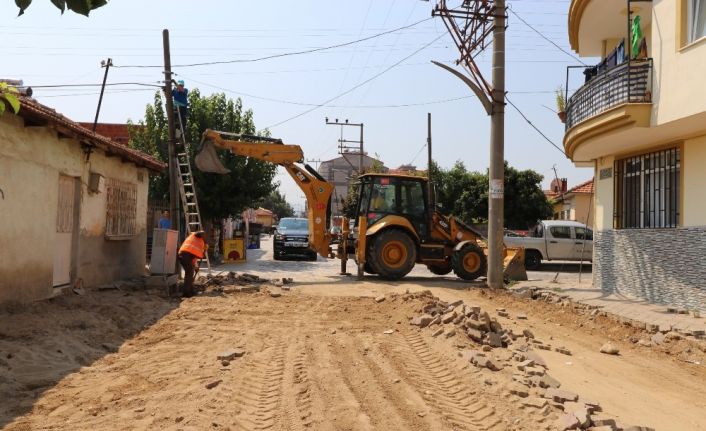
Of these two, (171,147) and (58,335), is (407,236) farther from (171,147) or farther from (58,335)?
(58,335)

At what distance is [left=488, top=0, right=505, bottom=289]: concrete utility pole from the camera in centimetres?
1350

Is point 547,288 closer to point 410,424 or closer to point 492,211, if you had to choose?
point 492,211

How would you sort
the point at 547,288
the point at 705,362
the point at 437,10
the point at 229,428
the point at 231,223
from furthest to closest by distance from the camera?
the point at 231,223 < the point at 437,10 < the point at 547,288 < the point at 705,362 < the point at 229,428

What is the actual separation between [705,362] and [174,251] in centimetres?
1067

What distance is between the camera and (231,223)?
3472cm

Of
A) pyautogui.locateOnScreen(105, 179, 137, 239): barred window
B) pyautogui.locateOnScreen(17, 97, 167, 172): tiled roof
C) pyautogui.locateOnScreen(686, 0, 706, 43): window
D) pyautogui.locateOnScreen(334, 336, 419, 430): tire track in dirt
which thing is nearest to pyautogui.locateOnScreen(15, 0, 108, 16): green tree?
pyautogui.locateOnScreen(334, 336, 419, 430): tire track in dirt

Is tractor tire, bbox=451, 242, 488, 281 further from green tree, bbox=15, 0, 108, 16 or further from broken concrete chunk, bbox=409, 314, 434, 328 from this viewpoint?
green tree, bbox=15, 0, 108, 16

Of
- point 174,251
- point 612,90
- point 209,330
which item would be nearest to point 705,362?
point 612,90

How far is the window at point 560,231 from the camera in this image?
2120 centimetres

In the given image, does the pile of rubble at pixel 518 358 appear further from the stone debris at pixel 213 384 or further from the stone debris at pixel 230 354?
the stone debris at pixel 213 384

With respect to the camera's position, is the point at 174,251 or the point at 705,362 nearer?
the point at 705,362

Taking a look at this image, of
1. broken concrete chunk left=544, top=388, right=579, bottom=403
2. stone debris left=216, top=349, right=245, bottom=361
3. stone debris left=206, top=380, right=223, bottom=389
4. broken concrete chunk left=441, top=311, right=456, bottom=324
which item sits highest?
broken concrete chunk left=441, top=311, right=456, bottom=324

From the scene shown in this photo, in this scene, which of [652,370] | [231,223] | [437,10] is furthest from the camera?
[231,223]

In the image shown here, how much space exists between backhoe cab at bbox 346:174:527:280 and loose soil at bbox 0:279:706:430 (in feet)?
17.3
